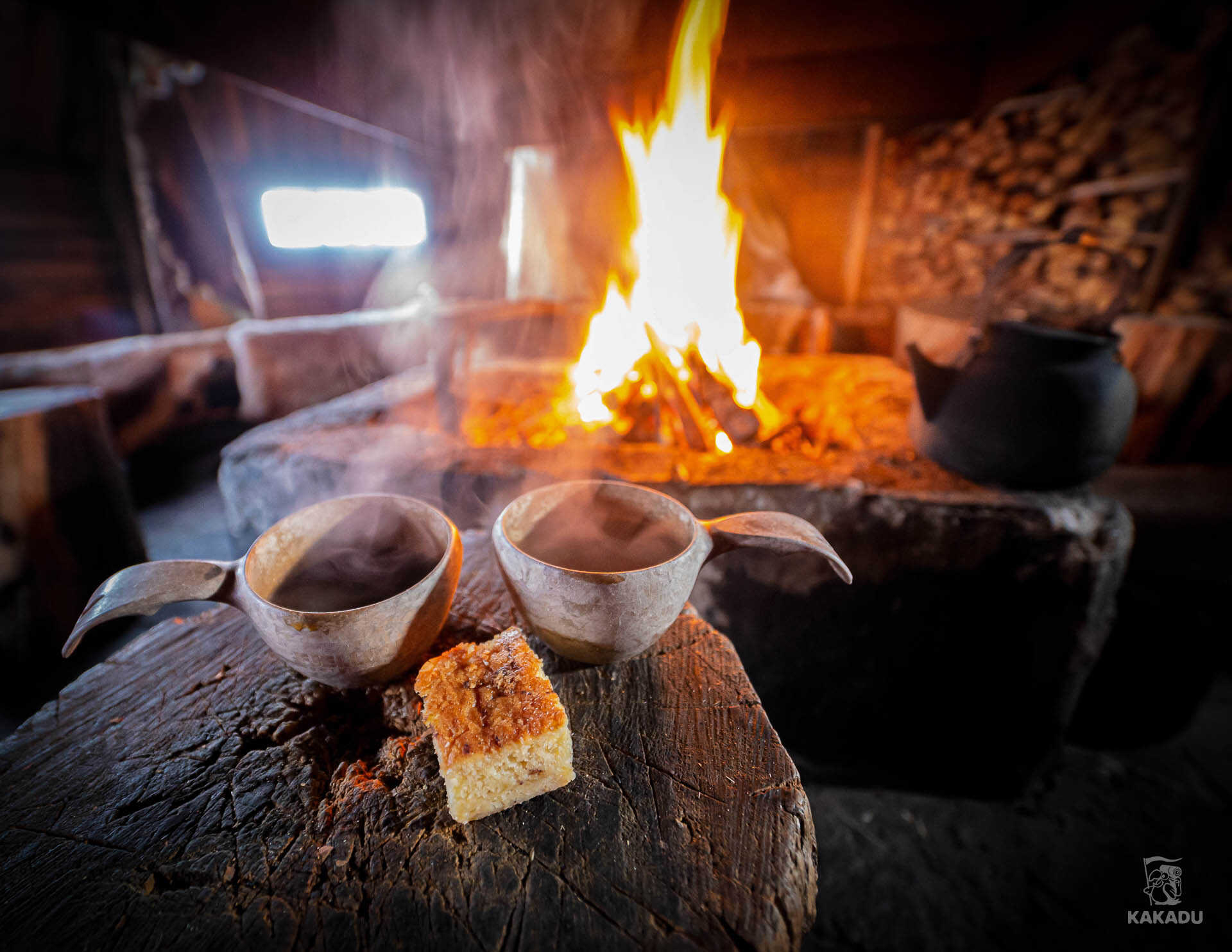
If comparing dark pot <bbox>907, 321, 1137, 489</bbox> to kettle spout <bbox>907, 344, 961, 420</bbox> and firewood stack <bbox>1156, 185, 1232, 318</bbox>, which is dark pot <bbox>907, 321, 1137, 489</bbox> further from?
firewood stack <bbox>1156, 185, 1232, 318</bbox>

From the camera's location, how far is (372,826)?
0.84 m

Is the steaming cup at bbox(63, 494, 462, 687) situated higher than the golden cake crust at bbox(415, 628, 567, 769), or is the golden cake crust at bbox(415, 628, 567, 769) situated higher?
the steaming cup at bbox(63, 494, 462, 687)

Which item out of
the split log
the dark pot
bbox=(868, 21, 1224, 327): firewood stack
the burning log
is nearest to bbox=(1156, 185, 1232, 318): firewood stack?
bbox=(868, 21, 1224, 327): firewood stack

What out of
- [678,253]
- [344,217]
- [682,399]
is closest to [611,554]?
[682,399]

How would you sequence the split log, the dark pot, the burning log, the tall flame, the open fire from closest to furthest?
the dark pot < the split log < the burning log < the open fire < the tall flame

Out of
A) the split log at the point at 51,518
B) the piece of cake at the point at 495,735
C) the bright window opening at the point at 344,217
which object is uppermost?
the bright window opening at the point at 344,217

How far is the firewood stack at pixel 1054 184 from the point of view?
11.1ft

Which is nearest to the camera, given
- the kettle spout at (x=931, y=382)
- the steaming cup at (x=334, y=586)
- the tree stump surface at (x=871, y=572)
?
the steaming cup at (x=334, y=586)

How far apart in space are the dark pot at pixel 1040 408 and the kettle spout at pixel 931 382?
0.18ft

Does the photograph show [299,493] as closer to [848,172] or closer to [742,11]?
[742,11]

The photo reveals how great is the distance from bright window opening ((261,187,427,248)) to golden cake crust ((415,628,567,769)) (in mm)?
8551

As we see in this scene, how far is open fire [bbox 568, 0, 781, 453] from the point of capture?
274cm

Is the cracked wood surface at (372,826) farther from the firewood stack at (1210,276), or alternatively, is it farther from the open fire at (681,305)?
the firewood stack at (1210,276)

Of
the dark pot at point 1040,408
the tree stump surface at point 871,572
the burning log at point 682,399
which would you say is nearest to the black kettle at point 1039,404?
the dark pot at point 1040,408
